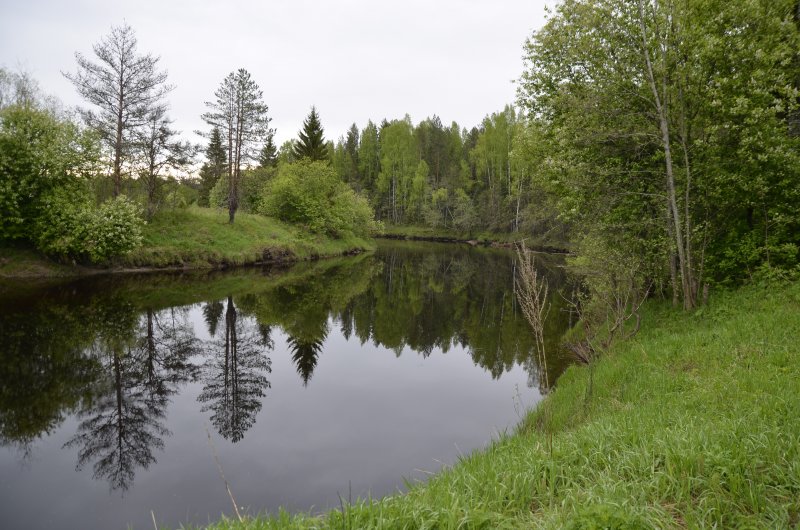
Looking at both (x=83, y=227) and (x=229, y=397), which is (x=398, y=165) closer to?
(x=83, y=227)

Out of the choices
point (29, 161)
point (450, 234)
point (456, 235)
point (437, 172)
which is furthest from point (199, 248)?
point (437, 172)

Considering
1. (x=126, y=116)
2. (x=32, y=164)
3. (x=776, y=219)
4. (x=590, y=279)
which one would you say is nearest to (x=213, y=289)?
(x=32, y=164)

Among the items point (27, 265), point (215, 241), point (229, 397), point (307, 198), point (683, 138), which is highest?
point (307, 198)

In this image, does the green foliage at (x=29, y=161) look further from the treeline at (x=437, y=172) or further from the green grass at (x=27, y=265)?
the treeline at (x=437, y=172)

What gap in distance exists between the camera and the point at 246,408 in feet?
29.7

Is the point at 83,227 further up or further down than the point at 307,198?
further down

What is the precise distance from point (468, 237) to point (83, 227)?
52.3 meters

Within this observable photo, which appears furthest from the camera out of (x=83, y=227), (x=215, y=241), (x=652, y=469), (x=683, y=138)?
(x=215, y=241)

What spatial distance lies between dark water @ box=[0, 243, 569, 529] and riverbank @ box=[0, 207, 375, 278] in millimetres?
3069

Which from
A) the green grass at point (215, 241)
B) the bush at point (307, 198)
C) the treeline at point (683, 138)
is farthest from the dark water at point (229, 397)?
the bush at point (307, 198)

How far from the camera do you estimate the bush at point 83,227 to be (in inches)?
803

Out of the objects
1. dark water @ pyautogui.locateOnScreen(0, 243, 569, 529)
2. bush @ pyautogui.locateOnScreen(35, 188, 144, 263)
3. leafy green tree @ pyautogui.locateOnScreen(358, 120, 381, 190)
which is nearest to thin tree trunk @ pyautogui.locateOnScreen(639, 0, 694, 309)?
dark water @ pyautogui.locateOnScreen(0, 243, 569, 529)

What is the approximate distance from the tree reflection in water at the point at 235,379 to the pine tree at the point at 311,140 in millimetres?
36365

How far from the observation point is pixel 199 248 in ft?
91.7
